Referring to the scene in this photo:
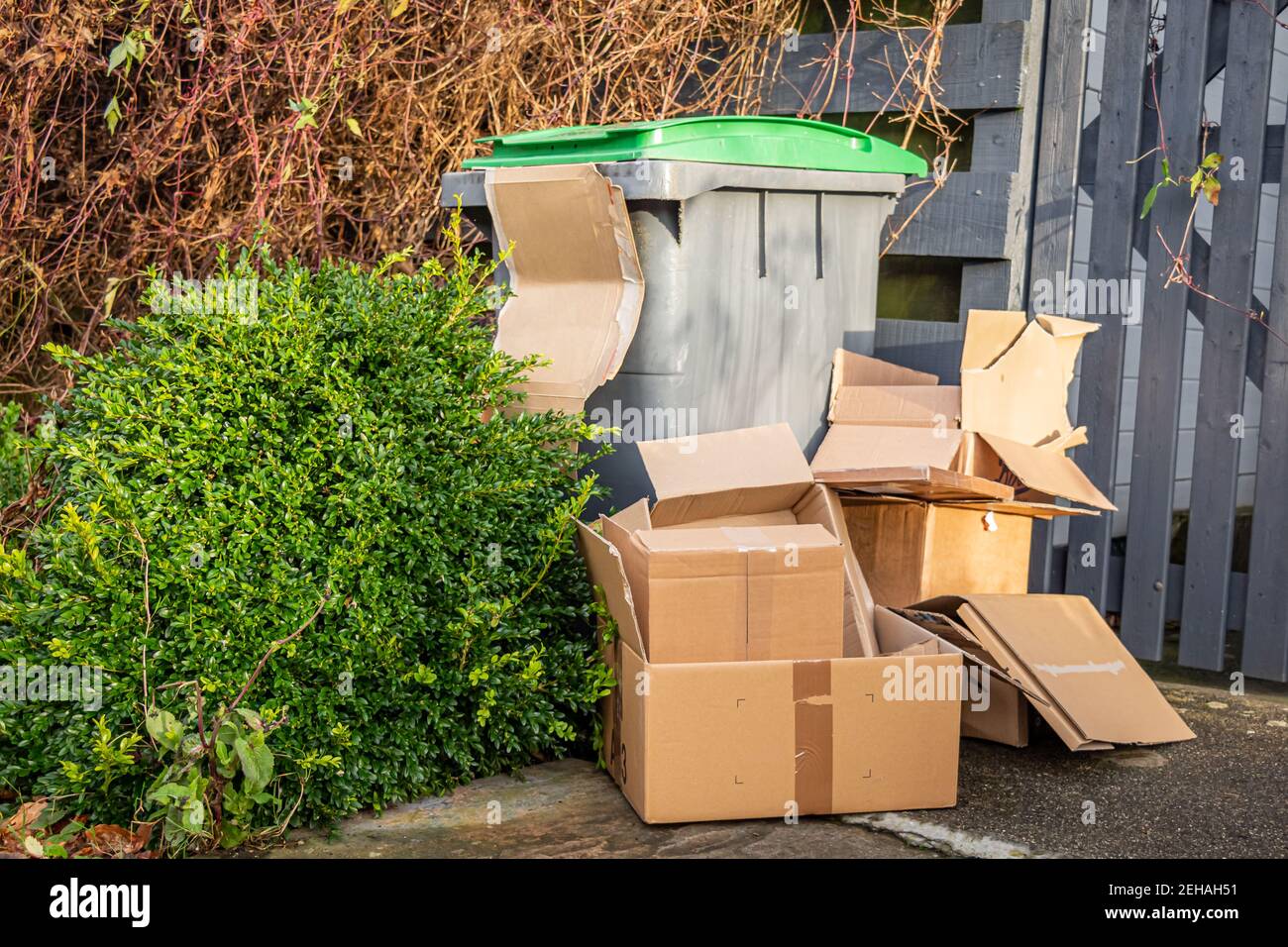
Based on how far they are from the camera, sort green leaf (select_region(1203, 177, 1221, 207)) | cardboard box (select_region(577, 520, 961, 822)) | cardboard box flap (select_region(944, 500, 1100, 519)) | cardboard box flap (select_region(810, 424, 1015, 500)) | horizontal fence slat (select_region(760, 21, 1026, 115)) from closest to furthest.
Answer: cardboard box (select_region(577, 520, 961, 822)), cardboard box flap (select_region(810, 424, 1015, 500)), cardboard box flap (select_region(944, 500, 1100, 519)), green leaf (select_region(1203, 177, 1221, 207)), horizontal fence slat (select_region(760, 21, 1026, 115))

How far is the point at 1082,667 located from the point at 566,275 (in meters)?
1.71

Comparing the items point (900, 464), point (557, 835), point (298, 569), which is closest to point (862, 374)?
point (900, 464)

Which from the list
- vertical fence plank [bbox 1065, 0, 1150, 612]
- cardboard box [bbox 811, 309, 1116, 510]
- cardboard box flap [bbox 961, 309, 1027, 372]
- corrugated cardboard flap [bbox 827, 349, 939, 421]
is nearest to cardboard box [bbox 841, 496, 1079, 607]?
cardboard box [bbox 811, 309, 1116, 510]

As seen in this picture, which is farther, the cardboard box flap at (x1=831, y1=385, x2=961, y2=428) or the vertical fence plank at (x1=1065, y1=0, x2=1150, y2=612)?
the vertical fence plank at (x1=1065, y1=0, x2=1150, y2=612)

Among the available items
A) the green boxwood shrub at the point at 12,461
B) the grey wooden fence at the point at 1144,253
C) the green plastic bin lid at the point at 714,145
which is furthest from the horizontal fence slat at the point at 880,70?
the green boxwood shrub at the point at 12,461

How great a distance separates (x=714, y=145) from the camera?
3273 mm

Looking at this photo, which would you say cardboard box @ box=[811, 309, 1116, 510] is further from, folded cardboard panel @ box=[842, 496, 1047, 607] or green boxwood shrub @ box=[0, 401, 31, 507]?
green boxwood shrub @ box=[0, 401, 31, 507]

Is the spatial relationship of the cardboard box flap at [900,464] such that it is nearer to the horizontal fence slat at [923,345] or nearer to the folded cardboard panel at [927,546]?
the folded cardboard panel at [927,546]

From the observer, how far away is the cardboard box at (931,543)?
3465 millimetres

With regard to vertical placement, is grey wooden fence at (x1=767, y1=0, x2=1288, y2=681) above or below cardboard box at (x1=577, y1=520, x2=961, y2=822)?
above

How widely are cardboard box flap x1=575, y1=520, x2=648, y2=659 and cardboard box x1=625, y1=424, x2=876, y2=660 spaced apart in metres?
0.06

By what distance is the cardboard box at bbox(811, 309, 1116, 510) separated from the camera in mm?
3281

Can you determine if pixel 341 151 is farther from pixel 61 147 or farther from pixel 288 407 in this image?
pixel 288 407

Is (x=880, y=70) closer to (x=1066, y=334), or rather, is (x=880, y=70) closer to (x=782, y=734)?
(x=1066, y=334)
